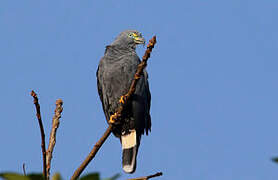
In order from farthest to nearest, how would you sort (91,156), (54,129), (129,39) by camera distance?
(129,39), (54,129), (91,156)

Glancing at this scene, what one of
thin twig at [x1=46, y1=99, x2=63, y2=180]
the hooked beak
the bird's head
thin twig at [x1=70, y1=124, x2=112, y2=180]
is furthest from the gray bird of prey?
thin twig at [x1=46, y1=99, x2=63, y2=180]

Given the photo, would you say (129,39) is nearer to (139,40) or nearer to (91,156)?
(139,40)

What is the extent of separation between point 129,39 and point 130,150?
1.93 m

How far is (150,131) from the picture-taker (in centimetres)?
627

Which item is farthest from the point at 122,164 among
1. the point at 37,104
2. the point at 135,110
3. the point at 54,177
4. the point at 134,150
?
the point at 54,177

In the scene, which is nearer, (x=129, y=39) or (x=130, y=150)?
(x=130, y=150)

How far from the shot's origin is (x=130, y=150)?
589 cm

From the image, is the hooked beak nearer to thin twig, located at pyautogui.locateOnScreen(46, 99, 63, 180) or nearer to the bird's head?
the bird's head

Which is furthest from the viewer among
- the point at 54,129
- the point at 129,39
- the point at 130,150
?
the point at 129,39

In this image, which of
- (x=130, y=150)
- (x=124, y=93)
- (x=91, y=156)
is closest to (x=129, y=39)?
(x=124, y=93)

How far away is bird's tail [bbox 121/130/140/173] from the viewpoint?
18.5 feet

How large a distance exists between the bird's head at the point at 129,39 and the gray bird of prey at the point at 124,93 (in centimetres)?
20

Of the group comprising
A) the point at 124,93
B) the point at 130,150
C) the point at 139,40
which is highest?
the point at 139,40

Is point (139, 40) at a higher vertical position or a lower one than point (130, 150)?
higher
